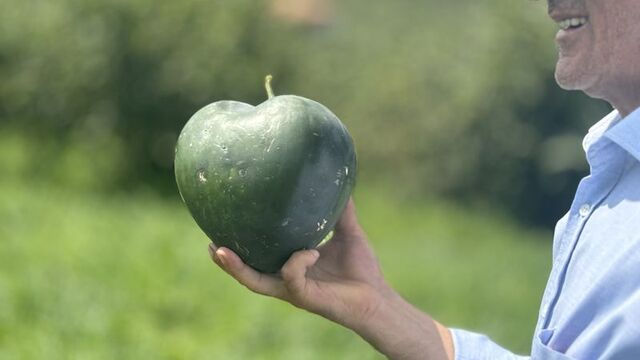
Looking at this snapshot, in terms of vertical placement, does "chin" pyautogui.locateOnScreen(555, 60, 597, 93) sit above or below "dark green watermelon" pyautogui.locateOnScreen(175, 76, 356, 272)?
above

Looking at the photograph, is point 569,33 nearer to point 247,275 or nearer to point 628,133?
point 628,133

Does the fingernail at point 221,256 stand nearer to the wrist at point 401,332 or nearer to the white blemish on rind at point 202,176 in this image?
the white blemish on rind at point 202,176

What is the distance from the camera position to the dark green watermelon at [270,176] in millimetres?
2271

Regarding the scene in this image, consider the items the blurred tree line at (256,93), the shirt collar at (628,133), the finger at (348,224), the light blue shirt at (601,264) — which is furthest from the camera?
the blurred tree line at (256,93)

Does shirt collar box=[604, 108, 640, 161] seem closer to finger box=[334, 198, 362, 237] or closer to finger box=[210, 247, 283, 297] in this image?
finger box=[334, 198, 362, 237]

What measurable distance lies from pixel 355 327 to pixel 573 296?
413 mm

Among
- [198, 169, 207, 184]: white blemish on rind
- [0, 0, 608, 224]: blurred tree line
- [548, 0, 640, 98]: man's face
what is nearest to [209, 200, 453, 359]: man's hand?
[198, 169, 207, 184]: white blemish on rind

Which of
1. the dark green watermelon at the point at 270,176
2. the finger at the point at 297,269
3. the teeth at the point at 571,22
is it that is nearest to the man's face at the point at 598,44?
the teeth at the point at 571,22

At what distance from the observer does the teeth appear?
2232mm

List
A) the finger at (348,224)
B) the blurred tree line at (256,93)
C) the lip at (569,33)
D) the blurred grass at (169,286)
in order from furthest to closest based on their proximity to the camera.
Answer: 1. the blurred tree line at (256,93)
2. the blurred grass at (169,286)
3. the finger at (348,224)
4. the lip at (569,33)

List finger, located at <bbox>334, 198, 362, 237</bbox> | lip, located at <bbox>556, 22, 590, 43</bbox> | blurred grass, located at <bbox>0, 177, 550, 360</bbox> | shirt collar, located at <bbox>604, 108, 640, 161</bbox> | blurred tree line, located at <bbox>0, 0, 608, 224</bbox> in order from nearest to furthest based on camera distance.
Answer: shirt collar, located at <bbox>604, 108, 640, 161</bbox>
lip, located at <bbox>556, 22, 590, 43</bbox>
finger, located at <bbox>334, 198, 362, 237</bbox>
blurred grass, located at <bbox>0, 177, 550, 360</bbox>
blurred tree line, located at <bbox>0, 0, 608, 224</bbox>

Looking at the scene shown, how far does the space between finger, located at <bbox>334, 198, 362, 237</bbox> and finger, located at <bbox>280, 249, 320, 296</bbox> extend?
0.23 meters

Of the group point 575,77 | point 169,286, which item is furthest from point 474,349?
point 169,286

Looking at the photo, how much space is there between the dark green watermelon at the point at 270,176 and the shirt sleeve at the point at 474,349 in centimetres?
36
